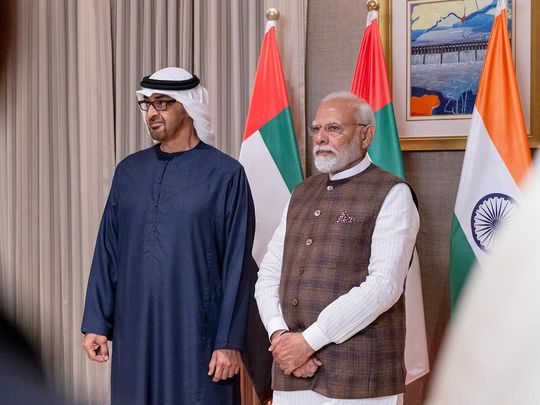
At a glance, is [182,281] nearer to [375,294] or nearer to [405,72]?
[375,294]

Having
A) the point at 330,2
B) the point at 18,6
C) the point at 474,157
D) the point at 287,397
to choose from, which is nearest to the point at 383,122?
the point at 474,157

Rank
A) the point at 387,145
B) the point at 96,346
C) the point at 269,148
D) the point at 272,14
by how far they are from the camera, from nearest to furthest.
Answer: the point at 96,346
the point at 387,145
the point at 269,148
the point at 272,14

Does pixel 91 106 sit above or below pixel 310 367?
above

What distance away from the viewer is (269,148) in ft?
11.5

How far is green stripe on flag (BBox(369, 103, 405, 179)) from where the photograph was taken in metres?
3.28

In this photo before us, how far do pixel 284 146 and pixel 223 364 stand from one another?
1122mm

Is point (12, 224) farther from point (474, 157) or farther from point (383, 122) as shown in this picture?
point (474, 157)

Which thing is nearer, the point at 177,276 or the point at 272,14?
the point at 177,276

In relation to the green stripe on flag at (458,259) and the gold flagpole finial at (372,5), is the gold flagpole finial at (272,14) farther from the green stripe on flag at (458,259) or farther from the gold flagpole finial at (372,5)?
the green stripe on flag at (458,259)

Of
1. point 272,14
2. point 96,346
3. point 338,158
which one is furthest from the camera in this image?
point 272,14

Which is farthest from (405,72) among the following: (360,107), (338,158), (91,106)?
(91,106)

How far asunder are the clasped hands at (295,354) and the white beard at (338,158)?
56cm

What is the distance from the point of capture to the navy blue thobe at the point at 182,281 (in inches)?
Answer: 111

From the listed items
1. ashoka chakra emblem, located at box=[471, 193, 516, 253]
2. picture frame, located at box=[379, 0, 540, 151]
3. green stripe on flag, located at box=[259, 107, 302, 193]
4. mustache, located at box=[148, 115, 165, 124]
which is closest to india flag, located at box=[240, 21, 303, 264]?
green stripe on flag, located at box=[259, 107, 302, 193]
